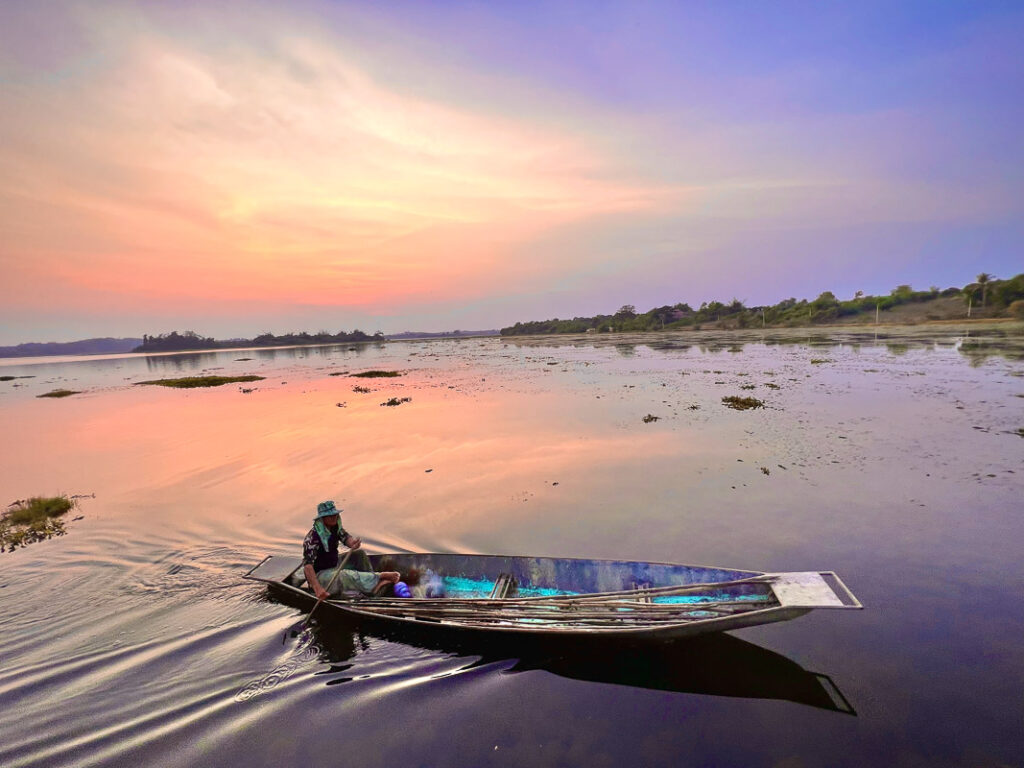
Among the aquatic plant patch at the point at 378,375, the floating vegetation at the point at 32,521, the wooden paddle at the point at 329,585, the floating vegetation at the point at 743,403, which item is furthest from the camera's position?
the aquatic plant patch at the point at 378,375

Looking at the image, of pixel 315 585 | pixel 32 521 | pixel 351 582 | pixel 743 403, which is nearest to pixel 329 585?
pixel 315 585

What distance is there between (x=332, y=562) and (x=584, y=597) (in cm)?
544

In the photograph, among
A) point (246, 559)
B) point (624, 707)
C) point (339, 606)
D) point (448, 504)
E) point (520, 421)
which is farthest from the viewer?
point (520, 421)

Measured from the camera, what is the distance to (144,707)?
263 inches

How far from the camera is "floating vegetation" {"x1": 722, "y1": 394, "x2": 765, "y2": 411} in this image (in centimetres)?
2427

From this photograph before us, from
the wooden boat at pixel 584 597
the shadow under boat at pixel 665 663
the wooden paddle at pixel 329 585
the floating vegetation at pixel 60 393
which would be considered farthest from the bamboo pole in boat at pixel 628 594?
the floating vegetation at pixel 60 393

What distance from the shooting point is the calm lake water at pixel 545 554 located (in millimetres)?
5957

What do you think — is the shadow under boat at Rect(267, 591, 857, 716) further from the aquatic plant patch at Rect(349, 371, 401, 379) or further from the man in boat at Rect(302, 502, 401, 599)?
the aquatic plant patch at Rect(349, 371, 401, 379)

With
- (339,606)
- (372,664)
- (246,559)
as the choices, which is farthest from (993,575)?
(246,559)

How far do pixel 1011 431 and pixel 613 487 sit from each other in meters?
16.5

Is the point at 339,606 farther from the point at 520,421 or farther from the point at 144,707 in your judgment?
the point at 520,421

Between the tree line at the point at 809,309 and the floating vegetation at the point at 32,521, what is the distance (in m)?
123

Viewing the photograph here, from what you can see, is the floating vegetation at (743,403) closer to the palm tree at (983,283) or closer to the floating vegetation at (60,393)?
the floating vegetation at (60,393)

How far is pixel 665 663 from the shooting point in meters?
7.11
